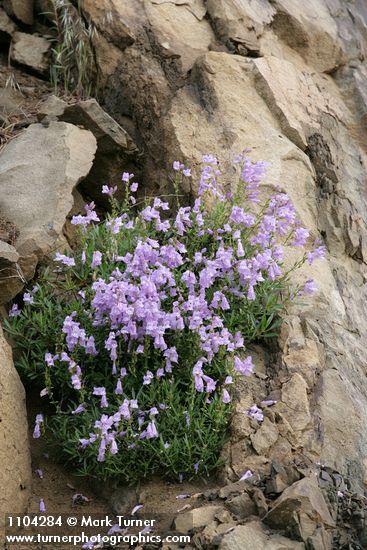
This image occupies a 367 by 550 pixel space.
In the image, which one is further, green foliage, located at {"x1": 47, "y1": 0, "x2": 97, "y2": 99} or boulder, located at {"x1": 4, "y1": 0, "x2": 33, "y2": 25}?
boulder, located at {"x1": 4, "y1": 0, "x2": 33, "y2": 25}

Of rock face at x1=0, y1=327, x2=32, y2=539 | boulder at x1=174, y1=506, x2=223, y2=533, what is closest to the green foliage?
rock face at x1=0, y1=327, x2=32, y2=539

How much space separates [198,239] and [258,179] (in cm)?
67

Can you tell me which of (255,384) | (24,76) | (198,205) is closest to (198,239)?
(198,205)

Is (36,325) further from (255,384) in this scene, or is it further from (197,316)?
(255,384)

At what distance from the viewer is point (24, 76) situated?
24.9ft

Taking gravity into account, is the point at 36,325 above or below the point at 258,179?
below

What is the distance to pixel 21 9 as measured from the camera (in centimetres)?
769

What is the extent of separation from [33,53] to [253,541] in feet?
16.7

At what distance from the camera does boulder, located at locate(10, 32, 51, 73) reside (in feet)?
24.9

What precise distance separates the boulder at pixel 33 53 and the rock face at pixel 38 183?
1233mm

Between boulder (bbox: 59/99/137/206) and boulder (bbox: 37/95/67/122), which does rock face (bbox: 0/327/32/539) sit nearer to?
boulder (bbox: 59/99/137/206)

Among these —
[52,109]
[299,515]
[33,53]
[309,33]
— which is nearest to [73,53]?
[33,53]

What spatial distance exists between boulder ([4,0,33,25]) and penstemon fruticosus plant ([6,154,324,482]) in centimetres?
281

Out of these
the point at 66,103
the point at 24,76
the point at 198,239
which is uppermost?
the point at 198,239
